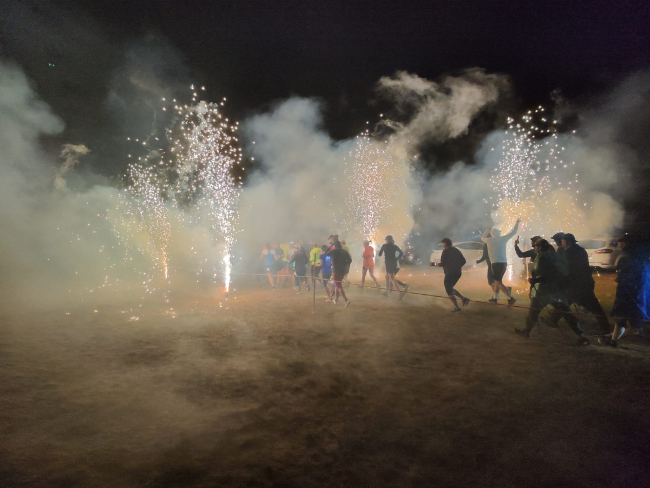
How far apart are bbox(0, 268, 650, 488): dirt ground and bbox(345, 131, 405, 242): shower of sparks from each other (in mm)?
15685

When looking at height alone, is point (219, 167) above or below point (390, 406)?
above

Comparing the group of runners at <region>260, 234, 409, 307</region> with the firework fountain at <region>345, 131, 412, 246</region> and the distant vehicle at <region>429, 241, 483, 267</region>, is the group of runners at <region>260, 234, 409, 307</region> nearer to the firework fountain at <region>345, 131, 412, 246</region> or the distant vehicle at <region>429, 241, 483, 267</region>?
the distant vehicle at <region>429, 241, 483, 267</region>

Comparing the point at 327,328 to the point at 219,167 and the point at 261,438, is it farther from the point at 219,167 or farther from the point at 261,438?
the point at 219,167

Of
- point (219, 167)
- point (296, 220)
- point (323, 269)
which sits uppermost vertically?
point (219, 167)

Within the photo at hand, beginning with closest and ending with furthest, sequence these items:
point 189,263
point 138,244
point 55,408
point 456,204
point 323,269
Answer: point 55,408
point 323,269
point 189,263
point 138,244
point 456,204

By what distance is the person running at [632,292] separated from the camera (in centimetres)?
550

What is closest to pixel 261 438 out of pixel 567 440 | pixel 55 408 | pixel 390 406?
pixel 390 406

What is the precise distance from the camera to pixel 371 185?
22156 millimetres

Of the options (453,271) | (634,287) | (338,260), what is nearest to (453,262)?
(453,271)

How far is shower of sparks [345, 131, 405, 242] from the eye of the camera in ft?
70.5

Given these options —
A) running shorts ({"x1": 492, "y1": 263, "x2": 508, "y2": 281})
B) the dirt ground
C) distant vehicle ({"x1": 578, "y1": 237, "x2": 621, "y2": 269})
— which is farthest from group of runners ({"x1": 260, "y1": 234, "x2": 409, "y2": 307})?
distant vehicle ({"x1": 578, "y1": 237, "x2": 621, "y2": 269})

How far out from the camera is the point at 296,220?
23.4 m

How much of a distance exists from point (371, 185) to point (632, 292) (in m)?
17.2

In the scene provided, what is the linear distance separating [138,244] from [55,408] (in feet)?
68.0
